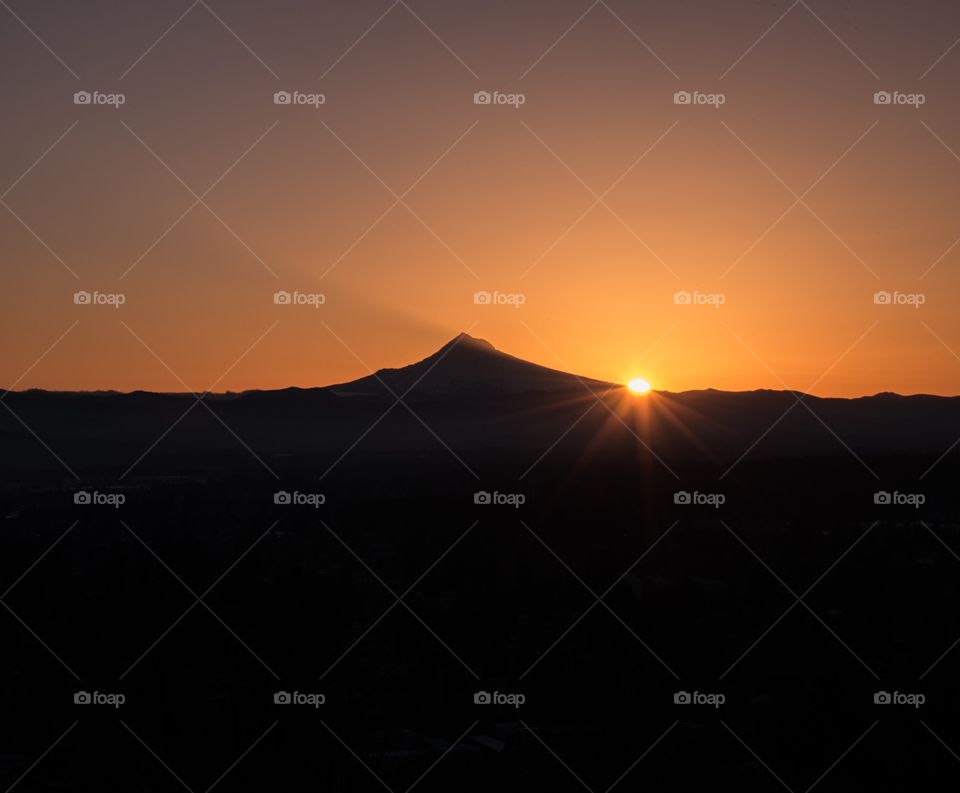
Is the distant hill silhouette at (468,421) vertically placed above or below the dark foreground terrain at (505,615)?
above

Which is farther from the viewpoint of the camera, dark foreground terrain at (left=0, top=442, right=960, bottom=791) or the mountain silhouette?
the mountain silhouette

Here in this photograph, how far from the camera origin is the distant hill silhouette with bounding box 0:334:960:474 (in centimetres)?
3253

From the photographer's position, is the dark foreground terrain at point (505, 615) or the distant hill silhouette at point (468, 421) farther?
the distant hill silhouette at point (468, 421)

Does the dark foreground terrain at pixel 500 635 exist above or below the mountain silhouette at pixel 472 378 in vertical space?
below

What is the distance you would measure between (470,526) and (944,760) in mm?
10671

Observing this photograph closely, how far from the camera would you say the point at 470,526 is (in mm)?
23094

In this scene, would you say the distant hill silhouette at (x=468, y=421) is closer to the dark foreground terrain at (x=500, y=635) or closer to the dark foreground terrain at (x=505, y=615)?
the dark foreground terrain at (x=505, y=615)

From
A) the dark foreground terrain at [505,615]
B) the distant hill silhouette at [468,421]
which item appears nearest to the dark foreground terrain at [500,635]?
the dark foreground terrain at [505,615]

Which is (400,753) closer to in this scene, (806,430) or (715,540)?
(715,540)

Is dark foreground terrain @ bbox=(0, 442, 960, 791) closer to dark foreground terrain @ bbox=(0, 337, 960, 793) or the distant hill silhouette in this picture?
dark foreground terrain @ bbox=(0, 337, 960, 793)

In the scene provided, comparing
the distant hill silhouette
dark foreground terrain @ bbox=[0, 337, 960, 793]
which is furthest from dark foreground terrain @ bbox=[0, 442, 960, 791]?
the distant hill silhouette

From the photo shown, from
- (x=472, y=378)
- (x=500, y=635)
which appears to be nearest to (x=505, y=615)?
(x=500, y=635)

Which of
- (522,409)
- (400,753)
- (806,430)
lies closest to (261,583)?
(400,753)

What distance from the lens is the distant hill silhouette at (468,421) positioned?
107 ft
